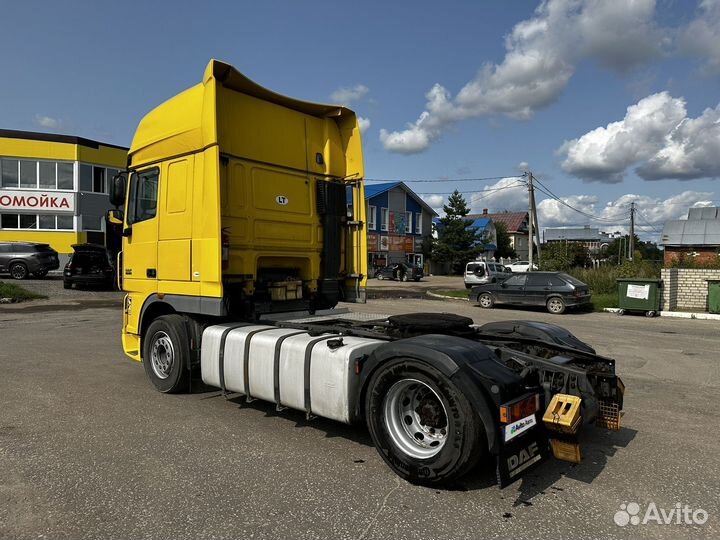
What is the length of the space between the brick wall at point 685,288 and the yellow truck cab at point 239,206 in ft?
46.6

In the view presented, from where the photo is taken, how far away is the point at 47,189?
33406 mm

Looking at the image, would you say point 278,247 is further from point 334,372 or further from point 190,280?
point 334,372

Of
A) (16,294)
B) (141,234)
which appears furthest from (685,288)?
(16,294)

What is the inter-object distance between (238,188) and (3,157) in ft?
112

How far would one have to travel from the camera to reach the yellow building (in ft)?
108

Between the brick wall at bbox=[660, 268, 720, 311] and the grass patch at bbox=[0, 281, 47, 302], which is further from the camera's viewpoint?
the grass patch at bbox=[0, 281, 47, 302]

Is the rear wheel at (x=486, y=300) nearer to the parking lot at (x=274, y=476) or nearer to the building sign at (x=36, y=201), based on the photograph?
the parking lot at (x=274, y=476)

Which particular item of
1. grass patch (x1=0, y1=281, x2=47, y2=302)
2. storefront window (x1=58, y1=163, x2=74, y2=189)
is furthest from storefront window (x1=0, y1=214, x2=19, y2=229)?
grass patch (x1=0, y1=281, x2=47, y2=302)

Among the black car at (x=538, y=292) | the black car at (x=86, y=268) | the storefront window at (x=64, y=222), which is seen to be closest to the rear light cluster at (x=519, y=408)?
the black car at (x=538, y=292)

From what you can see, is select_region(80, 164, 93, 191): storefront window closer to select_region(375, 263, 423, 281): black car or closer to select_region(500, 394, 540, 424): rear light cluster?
select_region(375, 263, 423, 281): black car

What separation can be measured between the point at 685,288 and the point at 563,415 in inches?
681

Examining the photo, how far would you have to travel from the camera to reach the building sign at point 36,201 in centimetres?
3266

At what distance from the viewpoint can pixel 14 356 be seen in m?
8.77

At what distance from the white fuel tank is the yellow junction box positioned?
1516 mm
